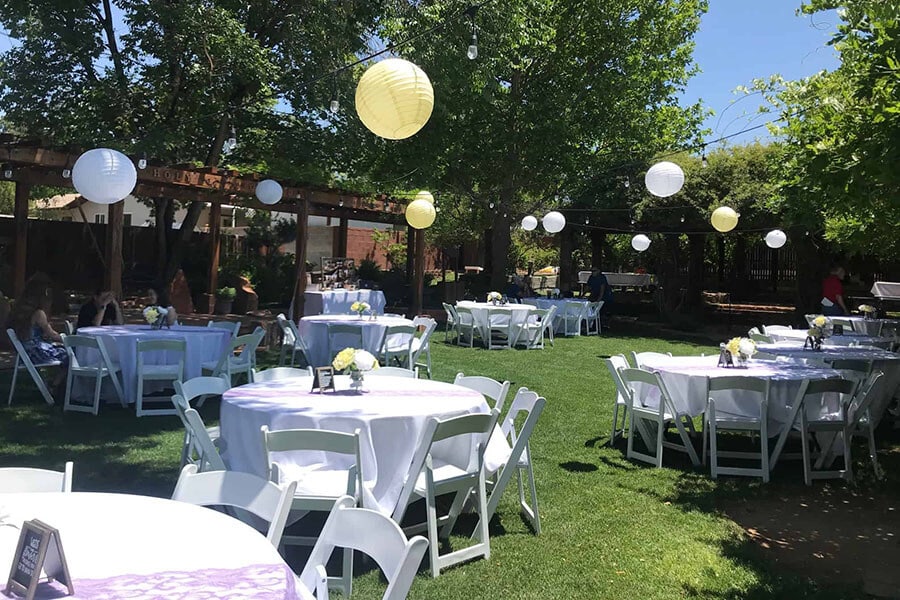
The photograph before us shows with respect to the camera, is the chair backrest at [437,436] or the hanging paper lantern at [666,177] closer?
the chair backrest at [437,436]

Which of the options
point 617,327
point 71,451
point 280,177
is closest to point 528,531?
point 71,451

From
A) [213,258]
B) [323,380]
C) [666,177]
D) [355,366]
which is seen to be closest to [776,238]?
[666,177]

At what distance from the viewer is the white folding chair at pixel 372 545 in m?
1.79

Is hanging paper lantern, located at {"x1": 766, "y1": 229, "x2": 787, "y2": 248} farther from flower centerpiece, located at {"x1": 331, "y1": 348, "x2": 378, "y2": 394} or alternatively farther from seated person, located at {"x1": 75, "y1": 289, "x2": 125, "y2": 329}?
flower centerpiece, located at {"x1": 331, "y1": 348, "x2": 378, "y2": 394}

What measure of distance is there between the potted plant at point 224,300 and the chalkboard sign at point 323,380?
36.1 feet

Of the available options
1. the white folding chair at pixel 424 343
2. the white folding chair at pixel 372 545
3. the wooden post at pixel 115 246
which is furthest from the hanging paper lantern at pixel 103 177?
the white folding chair at pixel 372 545

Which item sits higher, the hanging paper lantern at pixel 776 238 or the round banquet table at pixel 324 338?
the hanging paper lantern at pixel 776 238

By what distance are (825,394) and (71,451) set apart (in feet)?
19.0

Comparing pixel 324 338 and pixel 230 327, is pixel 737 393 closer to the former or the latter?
pixel 324 338

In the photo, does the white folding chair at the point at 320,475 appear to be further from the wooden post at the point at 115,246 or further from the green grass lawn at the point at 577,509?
the wooden post at the point at 115,246

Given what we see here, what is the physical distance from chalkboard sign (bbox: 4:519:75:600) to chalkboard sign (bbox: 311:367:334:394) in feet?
8.61

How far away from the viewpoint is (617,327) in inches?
704

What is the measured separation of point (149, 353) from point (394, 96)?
12.6 ft

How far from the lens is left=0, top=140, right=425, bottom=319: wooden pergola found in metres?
9.22
